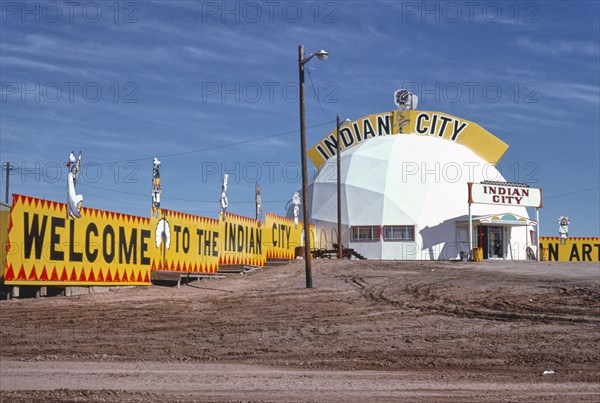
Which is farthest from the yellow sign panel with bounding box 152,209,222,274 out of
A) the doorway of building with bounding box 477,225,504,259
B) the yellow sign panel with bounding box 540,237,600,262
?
the yellow sign panel with bounding box 540,237,600,262

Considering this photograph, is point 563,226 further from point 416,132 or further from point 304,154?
point 304,154

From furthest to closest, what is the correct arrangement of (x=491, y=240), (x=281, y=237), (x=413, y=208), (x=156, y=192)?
(x=413, y=208)
(x=491, y=240)
(x=281, y=237)
(x=156, y=192)

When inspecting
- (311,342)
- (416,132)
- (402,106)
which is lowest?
(311,342)

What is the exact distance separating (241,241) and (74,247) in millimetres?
13046

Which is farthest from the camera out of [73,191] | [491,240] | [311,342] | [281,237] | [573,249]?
[573,249]

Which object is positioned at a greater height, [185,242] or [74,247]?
[185,242]

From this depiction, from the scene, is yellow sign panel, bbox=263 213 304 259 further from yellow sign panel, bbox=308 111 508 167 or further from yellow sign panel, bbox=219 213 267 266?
yellow sign panel, bbox=308 111 508 167

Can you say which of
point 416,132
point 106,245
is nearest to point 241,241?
point 106,245

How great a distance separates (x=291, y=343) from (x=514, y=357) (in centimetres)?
405

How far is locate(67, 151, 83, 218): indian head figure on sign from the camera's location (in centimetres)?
1969

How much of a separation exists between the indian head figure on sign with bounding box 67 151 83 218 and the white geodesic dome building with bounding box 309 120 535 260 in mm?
31023

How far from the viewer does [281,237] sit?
3978 centimetres

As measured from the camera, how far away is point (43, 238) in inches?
734

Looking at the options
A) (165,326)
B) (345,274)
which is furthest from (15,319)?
(345,274)
